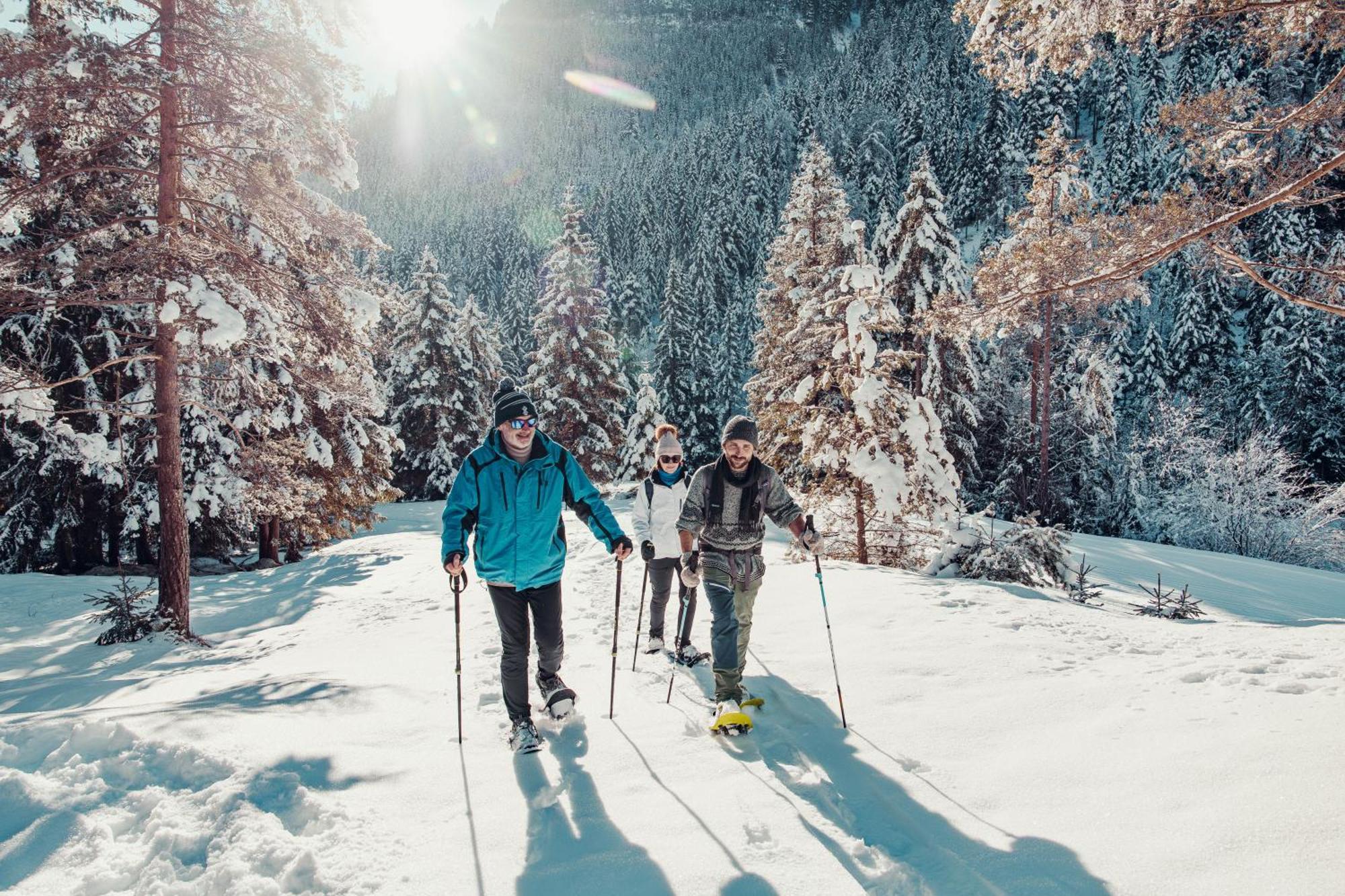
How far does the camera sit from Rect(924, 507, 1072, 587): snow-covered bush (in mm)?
9547

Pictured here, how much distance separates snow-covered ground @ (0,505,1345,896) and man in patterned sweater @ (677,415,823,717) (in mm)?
633

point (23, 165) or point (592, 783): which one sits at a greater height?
point (23, 165)

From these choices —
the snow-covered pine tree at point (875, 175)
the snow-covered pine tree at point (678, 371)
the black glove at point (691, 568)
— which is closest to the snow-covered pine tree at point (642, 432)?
the snow-covered pine tree at point (678, 371)

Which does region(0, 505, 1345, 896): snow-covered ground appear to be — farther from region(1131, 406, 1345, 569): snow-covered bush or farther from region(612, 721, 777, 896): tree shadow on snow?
region(1131, 406, 1345, 569): snow-covered bush

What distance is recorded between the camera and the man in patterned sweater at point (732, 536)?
15.8ft

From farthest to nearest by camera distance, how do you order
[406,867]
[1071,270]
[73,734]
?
[1071,270]
[73,734]
[406,867]

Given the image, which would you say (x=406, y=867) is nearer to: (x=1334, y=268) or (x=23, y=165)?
(x=1334, y=268)

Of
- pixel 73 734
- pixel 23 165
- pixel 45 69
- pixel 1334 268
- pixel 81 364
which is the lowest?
pixel 73 734

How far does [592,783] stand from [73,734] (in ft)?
9.79

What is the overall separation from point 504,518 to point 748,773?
7.49 feet

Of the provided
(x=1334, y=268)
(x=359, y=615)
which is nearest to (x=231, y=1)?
(x=359, y=615)

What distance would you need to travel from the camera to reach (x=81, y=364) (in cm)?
1281

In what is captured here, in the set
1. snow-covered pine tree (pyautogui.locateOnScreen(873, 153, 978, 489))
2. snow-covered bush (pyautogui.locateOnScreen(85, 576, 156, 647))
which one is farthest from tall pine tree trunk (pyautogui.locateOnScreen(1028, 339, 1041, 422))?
snow-covered bush (pyautogui.locateOnScreen(85, 576, 156, 647))

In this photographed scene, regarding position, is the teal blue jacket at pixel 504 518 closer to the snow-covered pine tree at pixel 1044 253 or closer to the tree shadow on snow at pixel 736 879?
the tree shadow on snow at pixel 736 879
